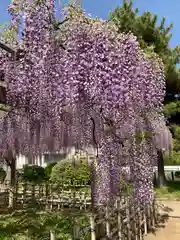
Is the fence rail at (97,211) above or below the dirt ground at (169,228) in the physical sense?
above

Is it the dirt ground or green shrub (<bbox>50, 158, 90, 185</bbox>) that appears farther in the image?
green shrub (<bbox>50, 158, 90, 185</bbox>)

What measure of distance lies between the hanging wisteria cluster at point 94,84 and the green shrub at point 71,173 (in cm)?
738

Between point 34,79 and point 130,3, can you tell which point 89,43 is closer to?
point 34,79

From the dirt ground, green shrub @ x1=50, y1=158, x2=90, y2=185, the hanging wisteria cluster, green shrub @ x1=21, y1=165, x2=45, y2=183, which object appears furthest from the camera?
green shrub @ x1=21, y1=165, x2=45, y2=183

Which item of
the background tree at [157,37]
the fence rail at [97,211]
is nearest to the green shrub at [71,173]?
the fence rail at [97,211]

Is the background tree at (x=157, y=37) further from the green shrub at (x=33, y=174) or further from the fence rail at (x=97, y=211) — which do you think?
the green shrub at (x=33, y=174)

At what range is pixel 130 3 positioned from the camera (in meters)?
13.9

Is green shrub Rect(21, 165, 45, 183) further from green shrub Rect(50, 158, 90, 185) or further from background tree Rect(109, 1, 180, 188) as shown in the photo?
background tree Rect(109, 1, 180, 188)

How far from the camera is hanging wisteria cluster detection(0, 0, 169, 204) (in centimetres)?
489

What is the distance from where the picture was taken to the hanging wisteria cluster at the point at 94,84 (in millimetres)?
4891

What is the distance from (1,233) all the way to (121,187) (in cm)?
241

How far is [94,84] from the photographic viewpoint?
191 inches

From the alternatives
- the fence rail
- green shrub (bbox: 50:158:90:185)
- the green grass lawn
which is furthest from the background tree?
the fence rail

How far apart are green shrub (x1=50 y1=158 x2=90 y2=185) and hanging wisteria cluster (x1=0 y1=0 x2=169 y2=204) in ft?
24.2
